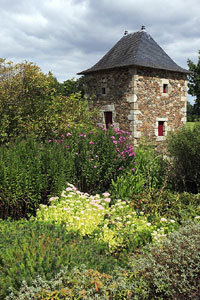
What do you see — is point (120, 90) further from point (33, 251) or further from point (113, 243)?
point (33, 251)

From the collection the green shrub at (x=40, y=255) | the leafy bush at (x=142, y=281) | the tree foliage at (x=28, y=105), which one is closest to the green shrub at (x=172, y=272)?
the leafy bush at (x=142, y=281)

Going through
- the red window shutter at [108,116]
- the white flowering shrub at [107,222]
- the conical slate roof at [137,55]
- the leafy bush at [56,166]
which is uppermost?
the conical slate roof at [137,55]

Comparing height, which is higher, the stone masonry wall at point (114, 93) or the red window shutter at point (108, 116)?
the stone masonry wall at point (114, 93)

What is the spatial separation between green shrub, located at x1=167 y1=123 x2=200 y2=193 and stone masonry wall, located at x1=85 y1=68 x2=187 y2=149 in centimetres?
507

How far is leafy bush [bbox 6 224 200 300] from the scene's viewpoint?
9.49 ft

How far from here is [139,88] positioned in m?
13.4

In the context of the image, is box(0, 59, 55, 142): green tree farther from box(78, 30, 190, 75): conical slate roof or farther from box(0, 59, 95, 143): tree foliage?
box(78, 30, 190, 75): conical slate roof

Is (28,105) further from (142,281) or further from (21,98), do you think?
(142,281)

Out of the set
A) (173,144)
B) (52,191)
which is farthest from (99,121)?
(52,191)

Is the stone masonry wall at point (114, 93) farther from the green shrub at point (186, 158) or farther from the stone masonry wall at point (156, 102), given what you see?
the green shrub at point (186, 158)

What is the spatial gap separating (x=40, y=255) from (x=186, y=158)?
579cm

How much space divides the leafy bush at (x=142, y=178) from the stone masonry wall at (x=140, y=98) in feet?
15.3

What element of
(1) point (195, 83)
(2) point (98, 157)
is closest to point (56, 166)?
(2) point (98, 157)

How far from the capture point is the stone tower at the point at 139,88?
1339cm
